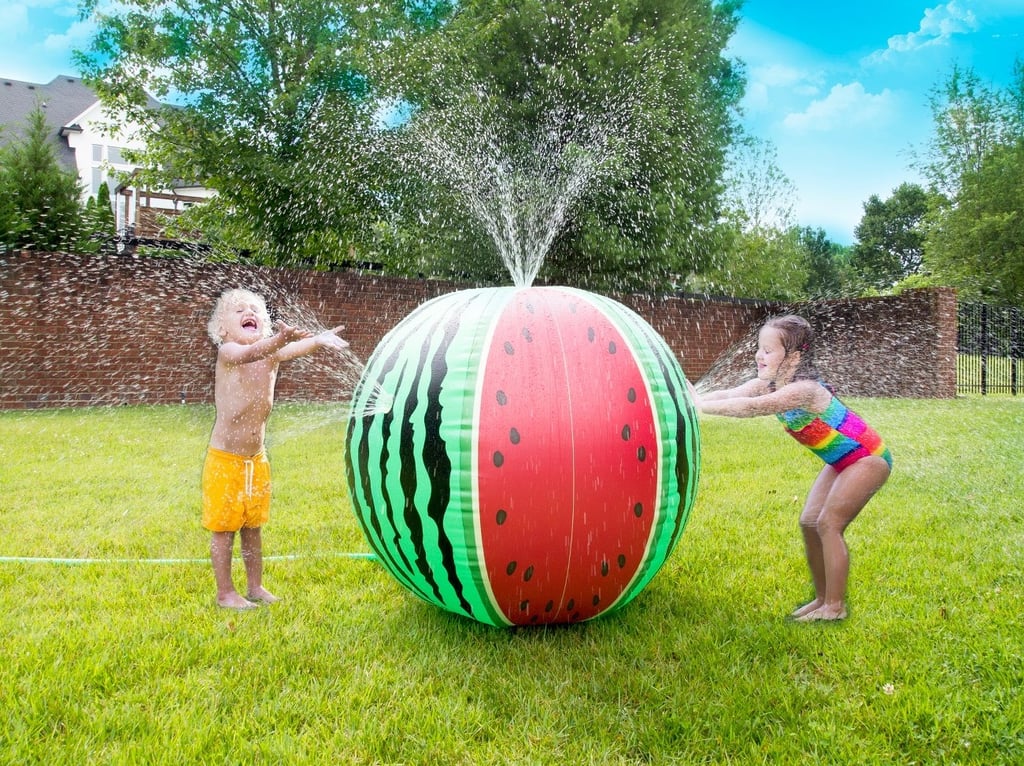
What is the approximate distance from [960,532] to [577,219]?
10.9m

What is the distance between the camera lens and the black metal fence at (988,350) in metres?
19.0

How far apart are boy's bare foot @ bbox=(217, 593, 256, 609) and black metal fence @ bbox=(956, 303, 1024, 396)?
19.4m

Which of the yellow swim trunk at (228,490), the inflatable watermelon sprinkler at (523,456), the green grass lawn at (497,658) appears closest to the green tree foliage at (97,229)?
the green grass lawn at (497,658)

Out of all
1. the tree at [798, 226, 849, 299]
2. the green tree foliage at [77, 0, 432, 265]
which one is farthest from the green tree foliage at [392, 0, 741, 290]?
the tree at [798, 226, 849, 299]

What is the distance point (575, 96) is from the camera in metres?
14.8

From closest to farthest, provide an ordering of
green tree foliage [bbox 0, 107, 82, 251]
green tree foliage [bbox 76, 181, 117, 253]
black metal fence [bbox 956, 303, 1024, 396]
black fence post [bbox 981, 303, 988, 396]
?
green tree foliage [bbox 76, 181, 117, 253] → green tree foliage [bbox 0, 107, 82, 251] → black fence post [bbox 981, 303, 988, 396] → black metal fence [bbox 956, 303, 1024, 396]

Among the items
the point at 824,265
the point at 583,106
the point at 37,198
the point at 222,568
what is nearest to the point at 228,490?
the point at 222,568

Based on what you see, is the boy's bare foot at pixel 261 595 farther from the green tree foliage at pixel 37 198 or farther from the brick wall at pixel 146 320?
the green tree foliage at pixel 37 198

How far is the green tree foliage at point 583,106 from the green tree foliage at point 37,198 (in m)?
6.78

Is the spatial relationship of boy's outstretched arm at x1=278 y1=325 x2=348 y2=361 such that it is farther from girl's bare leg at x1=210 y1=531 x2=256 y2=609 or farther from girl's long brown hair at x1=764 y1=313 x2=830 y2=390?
girl's long brown hair at x1=764 y1=313 x2=830 y2=390

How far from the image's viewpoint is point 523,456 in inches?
115

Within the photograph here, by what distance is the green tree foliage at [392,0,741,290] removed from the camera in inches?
573

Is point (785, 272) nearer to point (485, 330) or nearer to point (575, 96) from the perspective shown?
point (575, 96)

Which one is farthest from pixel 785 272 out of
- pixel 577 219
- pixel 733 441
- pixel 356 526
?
pixel 356 526
